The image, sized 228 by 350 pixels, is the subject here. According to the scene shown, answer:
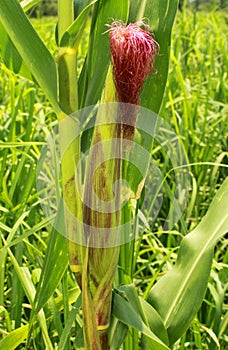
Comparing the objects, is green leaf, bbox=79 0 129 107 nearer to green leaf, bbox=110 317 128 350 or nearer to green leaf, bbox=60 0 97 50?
green leaf, bbox=60 0 97 50

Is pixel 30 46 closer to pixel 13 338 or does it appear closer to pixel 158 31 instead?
pixel 158 31

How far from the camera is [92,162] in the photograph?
486 mm

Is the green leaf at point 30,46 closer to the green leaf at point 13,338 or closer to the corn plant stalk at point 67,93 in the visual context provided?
the corn plant stalk at point 67,93

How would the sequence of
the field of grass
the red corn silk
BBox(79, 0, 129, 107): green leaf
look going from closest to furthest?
the red corn silk, BBox(79, 0, 129, 107): green leaf, the field of grass

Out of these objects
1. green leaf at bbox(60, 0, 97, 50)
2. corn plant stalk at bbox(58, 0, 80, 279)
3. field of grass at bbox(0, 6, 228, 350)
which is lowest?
field of grass at bbox(0, 6, 228, 350)

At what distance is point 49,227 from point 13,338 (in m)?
0.30

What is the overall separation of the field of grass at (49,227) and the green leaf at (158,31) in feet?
0.49

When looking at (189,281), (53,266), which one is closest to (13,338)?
(53,266)

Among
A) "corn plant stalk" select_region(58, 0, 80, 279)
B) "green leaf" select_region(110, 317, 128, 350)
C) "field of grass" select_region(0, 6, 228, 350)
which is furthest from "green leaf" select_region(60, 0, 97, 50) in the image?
"green leaf" select_region(110, 317, 128, 350)

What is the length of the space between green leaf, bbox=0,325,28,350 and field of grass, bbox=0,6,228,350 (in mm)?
37

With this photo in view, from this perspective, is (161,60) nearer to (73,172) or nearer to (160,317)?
(73,172)

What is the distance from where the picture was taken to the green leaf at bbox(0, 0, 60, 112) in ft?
1.61

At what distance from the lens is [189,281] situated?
622 mm

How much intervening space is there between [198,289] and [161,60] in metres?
0.24
